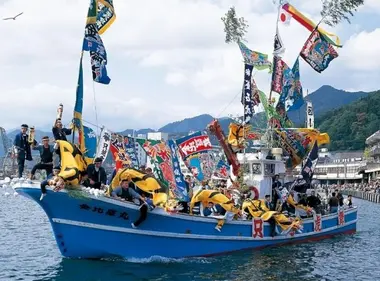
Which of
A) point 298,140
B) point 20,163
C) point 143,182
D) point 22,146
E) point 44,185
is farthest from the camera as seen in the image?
point 298,140

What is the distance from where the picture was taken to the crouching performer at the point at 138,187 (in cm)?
2177

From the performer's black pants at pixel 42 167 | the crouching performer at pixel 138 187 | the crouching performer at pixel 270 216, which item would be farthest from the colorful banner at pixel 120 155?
the crouching performer at pixel 270 216

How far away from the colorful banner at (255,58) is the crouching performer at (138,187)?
14.8m

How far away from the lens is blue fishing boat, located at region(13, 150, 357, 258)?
20.9 metres

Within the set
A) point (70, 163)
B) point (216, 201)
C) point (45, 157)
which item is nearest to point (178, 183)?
point (216, 201)

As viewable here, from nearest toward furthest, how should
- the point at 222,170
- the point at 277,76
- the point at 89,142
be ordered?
1. the point at 89,142
2. the point at 222,170
3. the point at 277,76

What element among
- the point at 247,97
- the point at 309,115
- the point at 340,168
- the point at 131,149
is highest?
the point at 247,97

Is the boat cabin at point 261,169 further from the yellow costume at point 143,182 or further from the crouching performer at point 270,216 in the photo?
the yellow costume at point 143,182

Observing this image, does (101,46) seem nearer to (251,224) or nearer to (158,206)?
(158,206)

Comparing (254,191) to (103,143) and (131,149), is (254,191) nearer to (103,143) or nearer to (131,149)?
(131,149)

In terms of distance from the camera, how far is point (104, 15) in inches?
871

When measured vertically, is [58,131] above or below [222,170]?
above

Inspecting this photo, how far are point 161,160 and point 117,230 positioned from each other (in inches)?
137

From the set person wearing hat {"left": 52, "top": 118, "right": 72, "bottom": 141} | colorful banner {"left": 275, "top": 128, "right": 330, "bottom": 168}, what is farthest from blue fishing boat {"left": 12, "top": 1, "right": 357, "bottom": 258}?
colorful banner {"left": 275, "top": 128, "right": 330, "bottom": 168}
